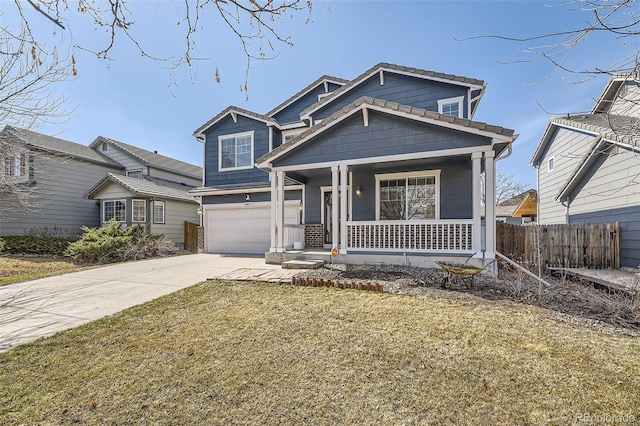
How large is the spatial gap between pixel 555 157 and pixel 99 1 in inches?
627

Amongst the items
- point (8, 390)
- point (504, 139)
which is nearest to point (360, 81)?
point (504, 139)

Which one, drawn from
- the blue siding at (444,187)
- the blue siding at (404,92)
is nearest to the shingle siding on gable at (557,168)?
the blue siding at (444,187)

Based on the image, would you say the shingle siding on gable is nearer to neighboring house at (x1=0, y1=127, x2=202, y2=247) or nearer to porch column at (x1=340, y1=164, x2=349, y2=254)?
porch column at (x1=340, y1=164, x2=349, y2=254)

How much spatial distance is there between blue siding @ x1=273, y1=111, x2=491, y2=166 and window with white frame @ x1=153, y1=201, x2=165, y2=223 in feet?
31.5

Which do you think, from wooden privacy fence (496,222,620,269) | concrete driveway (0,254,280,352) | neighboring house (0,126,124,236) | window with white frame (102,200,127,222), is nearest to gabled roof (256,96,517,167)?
wooden privacy fence (496,222,620,269)

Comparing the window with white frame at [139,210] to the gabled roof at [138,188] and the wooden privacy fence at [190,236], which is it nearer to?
the gabled roof at [138,188]

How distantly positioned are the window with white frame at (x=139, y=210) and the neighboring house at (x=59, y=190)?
3.33 metres

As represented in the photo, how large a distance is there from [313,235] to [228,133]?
21.7ft

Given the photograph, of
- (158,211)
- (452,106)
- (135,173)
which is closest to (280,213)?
(452,106)

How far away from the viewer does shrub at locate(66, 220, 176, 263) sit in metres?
10.6

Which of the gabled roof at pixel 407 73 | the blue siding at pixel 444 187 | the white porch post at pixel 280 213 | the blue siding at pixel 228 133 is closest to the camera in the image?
the blue siding at pixel 444 187

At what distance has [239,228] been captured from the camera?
41.1ft

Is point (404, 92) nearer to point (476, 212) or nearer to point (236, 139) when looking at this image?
point (476, 212)

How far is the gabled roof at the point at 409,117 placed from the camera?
6633 mm
